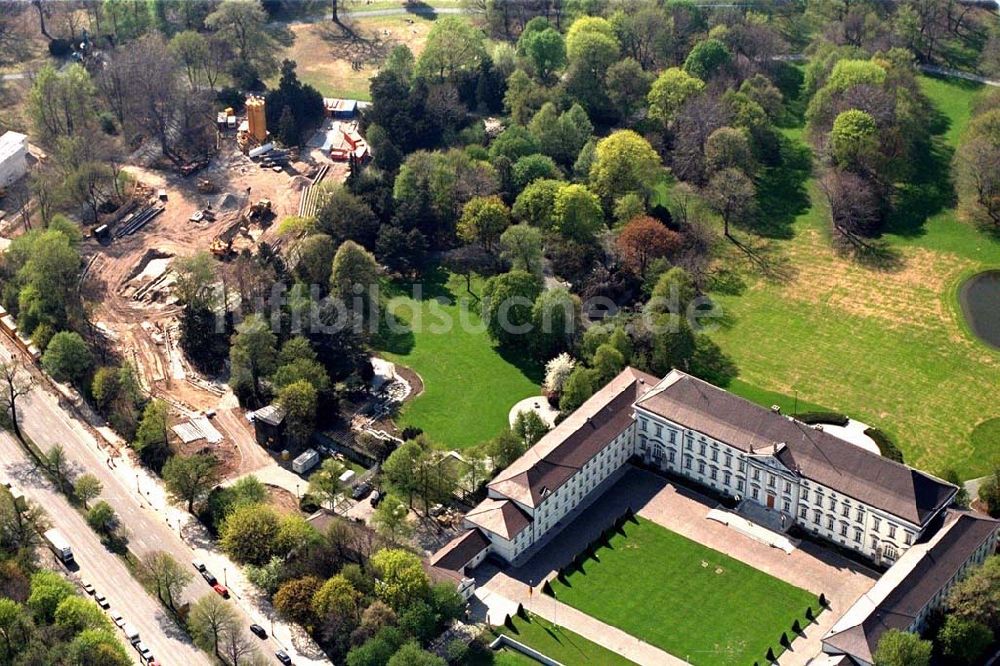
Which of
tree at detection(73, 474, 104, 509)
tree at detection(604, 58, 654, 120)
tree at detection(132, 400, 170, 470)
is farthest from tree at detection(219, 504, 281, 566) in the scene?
tree at detection(604, 58, 654, 120)

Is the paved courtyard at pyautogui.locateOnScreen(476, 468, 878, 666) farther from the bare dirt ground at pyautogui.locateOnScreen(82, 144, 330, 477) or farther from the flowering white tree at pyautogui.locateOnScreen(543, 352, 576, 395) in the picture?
the bare dirt ground at pyautogui.locateOnScreen(82, 144, 330, 477)

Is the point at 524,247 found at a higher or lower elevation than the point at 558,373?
higher

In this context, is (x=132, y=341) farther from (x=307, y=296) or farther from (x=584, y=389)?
(x=584, y=389)

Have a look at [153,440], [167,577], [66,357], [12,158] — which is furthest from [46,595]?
[12,158]

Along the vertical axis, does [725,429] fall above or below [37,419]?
above

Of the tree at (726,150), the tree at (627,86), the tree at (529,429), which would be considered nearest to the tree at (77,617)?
the tree at (529,429)

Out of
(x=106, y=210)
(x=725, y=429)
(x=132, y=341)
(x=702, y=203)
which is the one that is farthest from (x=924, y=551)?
(x=106, y=210)

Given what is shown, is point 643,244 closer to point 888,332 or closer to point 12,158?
point 888,332
